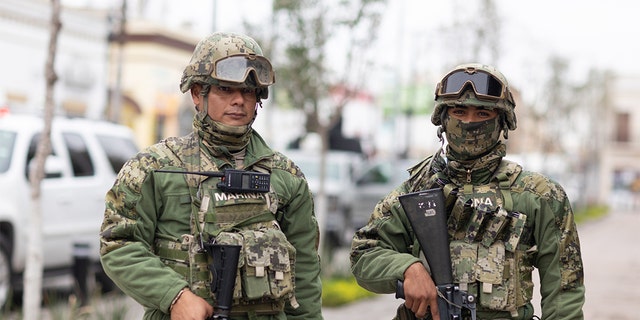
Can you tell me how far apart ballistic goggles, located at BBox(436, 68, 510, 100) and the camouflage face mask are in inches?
3.9

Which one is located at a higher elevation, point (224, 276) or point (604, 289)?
point (224, 276)

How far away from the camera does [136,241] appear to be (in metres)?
Result: 3.23

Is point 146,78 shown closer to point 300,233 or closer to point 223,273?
point 300,233

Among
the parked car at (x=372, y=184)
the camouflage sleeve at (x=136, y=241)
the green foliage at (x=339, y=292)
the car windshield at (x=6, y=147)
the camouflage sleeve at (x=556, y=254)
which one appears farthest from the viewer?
the parked car at (x=372, y=184)

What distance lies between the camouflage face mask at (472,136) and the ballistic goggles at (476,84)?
3.9 inches

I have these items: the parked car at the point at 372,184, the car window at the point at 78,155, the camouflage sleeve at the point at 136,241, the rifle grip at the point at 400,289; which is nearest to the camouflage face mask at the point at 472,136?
the rifle grip at the point at 400,289

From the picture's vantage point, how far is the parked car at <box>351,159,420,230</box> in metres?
16.9

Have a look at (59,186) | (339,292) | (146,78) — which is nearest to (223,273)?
(59,186)

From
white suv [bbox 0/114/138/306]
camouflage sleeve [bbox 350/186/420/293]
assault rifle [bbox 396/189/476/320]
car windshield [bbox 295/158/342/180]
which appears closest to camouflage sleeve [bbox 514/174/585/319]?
assault rifle [bbox 396/189/476/320]

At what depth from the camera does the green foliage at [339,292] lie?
9.84m

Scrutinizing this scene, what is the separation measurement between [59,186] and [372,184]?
913 centimetres

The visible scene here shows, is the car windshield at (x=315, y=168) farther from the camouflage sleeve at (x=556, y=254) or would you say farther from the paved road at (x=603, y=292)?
the camouflage sleeve at (x=556, y=254)

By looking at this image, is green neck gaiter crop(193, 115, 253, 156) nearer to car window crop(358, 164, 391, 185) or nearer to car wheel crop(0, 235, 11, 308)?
car wheel crop(0, 235, 11, 308)

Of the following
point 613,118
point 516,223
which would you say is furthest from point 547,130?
point 613,118
